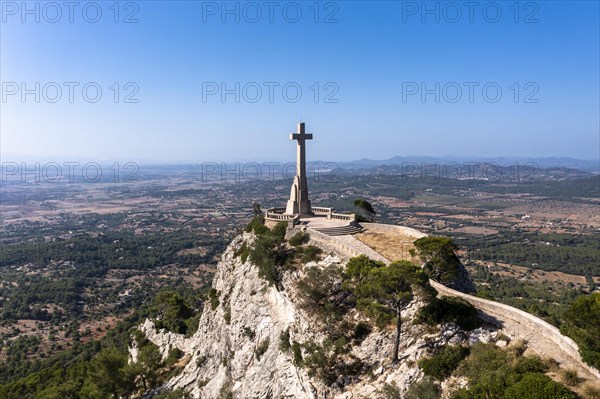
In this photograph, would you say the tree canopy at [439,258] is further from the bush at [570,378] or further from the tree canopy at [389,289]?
the bush at [570,378]

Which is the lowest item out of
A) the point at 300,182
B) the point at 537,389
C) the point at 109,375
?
the point at 109,375

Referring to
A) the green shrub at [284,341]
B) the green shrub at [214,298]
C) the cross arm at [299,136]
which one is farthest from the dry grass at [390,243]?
the green shrub at [214,298]

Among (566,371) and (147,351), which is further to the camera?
(147,351)

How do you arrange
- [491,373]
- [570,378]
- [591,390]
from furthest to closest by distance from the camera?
1. [491,373]
2. [570,378]
3. [591,390]

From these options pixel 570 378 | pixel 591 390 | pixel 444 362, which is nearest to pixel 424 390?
pixel 444 362

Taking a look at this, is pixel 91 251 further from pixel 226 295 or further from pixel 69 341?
pixel 226 295

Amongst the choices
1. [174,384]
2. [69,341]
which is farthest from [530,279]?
[69,341]

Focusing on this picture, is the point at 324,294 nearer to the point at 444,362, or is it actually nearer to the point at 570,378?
the point at 444,362
